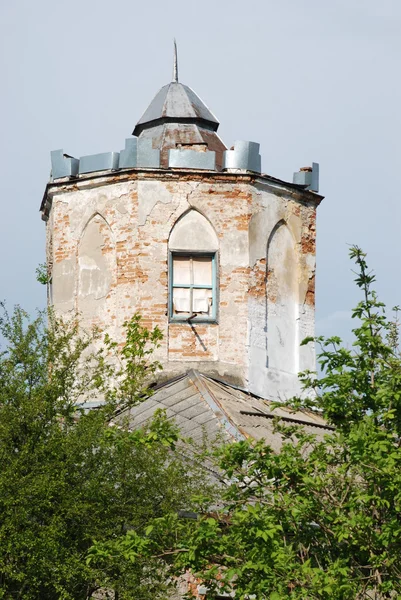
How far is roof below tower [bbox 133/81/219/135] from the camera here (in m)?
21.0

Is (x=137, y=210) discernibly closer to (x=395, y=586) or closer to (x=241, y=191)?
(x=241, y=191)

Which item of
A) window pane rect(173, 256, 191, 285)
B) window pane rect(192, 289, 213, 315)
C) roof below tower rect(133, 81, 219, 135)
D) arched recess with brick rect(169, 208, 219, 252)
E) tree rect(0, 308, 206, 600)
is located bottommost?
tree rect(0, 308, 206, 600)

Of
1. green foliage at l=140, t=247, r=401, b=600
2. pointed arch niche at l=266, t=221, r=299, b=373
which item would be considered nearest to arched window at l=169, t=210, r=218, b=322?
pointed arch niche at l=266, t=221, r=299, b=373

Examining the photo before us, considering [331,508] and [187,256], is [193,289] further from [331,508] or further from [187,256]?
[331,508]

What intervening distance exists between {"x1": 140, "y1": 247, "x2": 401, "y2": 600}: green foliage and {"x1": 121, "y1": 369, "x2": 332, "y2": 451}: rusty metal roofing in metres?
4.92

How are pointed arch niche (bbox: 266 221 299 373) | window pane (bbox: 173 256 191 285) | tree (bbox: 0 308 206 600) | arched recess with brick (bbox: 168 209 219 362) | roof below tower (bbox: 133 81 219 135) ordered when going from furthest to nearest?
roof below tower (bbox: 133 81 219 135)
pointed arch niche (bbox: 266 221 299 373)
window pane (bbox: 173 256 191 285)
arched recess with brick (bbox: 168 209 219 362)
tree (bbox: 0 308 206 600)

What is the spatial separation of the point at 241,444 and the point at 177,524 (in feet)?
3.04

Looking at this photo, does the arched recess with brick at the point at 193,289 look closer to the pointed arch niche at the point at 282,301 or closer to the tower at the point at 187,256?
the tower at the point at 187,256

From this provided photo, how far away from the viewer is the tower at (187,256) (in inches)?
778

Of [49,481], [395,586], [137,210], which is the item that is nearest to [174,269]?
[137,210]

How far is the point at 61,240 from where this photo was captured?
2064cm

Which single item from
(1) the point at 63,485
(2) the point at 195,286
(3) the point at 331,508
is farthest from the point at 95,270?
(3) the point at 331,508

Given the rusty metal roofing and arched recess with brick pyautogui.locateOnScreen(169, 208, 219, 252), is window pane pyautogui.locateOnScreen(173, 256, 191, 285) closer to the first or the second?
arched recess with brick pyautogui.locateOnScreen(169, 208, 219, 252)

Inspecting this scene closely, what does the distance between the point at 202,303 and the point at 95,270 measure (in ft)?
5.50
